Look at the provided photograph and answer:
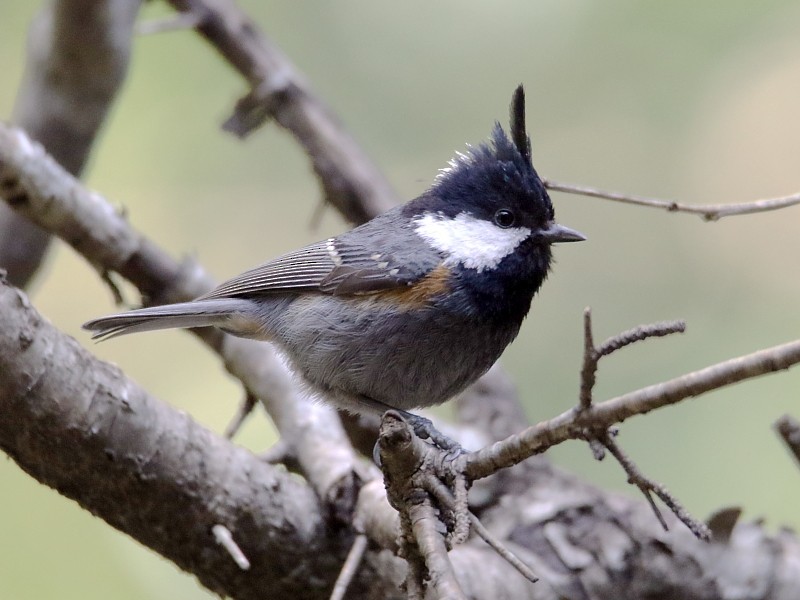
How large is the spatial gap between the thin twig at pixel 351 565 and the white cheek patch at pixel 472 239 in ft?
2.89

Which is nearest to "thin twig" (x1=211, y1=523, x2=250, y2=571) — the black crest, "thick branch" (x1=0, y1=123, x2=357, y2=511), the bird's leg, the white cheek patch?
"thick branch" (x1=0, y1=123, x2=357, y2=511)

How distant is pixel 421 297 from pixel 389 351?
0.19 meters

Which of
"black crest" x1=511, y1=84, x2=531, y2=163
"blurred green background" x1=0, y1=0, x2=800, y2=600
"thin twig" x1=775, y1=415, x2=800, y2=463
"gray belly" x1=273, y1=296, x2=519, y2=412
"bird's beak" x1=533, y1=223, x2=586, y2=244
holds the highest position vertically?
"blurred green background" x1=0, y1=0, x2=800, y2=600

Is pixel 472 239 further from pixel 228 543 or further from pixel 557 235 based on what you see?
pixel 228 543

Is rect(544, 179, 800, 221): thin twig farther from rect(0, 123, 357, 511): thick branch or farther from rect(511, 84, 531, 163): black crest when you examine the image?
rect(0, 123, 357, 511): thick branch

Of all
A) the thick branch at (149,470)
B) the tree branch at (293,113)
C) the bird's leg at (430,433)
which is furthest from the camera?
the tree branch at (293,113)

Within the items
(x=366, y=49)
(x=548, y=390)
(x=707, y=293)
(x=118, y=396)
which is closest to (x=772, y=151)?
(x=707, y=293)

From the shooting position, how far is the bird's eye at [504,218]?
2.74m

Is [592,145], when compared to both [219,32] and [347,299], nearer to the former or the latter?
[219,32]

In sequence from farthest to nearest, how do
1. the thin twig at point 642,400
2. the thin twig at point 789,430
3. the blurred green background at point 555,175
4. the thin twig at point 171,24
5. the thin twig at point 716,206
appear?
the blurred green background at point 555,175 → the thin twig at point 171,24 → the thin twig at point 716,206 → the thin twig at point 789,430 → the thin twig at point 642,400

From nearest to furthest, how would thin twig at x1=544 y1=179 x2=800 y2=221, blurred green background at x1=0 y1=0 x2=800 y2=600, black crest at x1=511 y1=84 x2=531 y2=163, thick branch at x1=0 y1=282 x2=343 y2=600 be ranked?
thick branch at x1=0 y1=282 x2=343 y2=600 → thin twig at x1=544 y1=179 x2=800 y2=221 → black crest at x1=511 y1=84 x2=531 y2=163 → blurred green background at x1=0 y1=0 x2=800 y2=600

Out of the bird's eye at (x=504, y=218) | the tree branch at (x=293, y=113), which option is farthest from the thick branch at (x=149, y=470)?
the tree branch at (x=293, y=113)

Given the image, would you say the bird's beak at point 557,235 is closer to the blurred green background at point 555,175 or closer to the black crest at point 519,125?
the black crest at point 519,125

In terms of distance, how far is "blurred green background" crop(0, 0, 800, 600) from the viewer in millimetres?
4539
